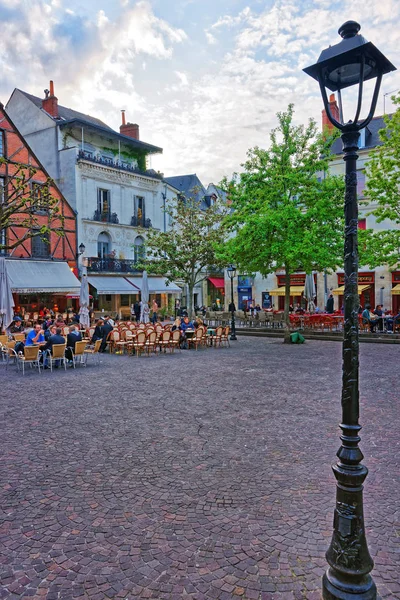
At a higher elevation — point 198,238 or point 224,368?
point 198,238

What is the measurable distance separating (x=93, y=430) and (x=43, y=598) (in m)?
3.87

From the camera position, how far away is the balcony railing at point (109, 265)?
103 ft

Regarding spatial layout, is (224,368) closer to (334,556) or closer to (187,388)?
(187,388)

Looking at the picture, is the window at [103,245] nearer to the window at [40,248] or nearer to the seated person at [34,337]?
the window at [40,248]

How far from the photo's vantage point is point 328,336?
20562mm

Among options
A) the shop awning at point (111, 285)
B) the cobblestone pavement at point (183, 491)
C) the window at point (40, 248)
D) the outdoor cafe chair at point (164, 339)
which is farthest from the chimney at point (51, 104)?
the cobblestone pavement at point (183, 491)

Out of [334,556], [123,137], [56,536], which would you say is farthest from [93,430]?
[123,137]

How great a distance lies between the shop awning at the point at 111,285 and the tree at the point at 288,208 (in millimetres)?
13685

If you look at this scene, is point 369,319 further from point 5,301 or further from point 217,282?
point 217,282

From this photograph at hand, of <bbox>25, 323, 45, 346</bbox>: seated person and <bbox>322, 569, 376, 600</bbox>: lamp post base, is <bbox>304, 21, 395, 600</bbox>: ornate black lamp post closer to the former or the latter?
<bbox>322, 569, 376, 600</bbox>: lamp post base

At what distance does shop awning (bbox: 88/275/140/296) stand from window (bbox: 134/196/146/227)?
5249 millimetres

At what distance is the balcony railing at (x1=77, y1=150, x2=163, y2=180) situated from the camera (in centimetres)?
3147

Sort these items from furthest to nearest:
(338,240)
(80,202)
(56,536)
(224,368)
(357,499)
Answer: (80,202) → (338,240) → (224,368) → (56,536) → (357,499)

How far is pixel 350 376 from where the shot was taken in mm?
3162
